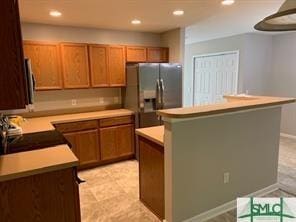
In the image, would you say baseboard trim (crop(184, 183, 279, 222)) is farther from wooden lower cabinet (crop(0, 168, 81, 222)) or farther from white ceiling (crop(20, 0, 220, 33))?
white ceiling (crop(20, 0, 220, 33))

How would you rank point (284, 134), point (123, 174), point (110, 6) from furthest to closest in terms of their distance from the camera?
point (284, 134)
point (123, 174)
point (110, 6)

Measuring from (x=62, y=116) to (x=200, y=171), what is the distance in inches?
103

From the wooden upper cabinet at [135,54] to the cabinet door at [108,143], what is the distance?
1372mm

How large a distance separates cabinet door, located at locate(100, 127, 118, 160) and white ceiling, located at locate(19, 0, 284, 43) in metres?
1.79

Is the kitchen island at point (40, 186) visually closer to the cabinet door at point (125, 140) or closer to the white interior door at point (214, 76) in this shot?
the cabinet door at point (125, 140)

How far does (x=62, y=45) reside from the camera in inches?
150

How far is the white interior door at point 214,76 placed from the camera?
233 inches

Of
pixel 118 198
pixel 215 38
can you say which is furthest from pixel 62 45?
pixel 215 38

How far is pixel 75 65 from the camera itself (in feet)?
12.9

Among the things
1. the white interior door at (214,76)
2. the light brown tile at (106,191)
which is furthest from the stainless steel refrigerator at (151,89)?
the white interior door at (214,76)

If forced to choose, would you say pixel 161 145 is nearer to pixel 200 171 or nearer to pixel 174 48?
pixel 200 171

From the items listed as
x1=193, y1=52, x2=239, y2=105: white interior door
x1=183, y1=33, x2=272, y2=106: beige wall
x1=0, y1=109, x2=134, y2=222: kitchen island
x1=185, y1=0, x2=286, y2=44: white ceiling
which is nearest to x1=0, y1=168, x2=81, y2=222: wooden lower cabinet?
x1=0, y1=109, x2=134, y2=222: kitchen island

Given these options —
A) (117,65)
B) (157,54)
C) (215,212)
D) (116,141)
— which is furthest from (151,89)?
(215,212)

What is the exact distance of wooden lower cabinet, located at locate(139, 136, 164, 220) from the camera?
7.86ft
